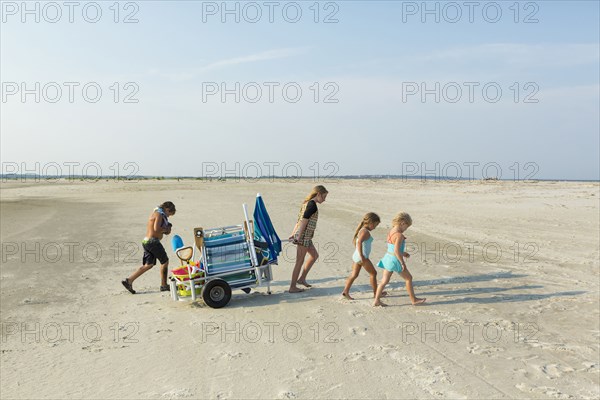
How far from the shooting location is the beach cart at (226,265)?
7961 mm

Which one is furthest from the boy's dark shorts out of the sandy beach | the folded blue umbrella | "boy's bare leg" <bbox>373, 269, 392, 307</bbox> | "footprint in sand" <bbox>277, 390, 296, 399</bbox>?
"footprint in sand" <bbox>277, 390, 296, 399</bbox>

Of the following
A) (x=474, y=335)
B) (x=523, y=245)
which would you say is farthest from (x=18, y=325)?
(x=523, y=245)

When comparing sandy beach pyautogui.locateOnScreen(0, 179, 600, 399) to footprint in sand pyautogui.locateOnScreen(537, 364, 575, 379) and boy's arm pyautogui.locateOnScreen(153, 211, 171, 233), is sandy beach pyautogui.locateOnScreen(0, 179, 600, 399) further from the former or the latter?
boy's arm pyautogui.locateOnScreen(153, 211, 171, 233)

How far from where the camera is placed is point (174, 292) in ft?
26.7

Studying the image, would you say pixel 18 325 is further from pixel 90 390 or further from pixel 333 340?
pixel 333 340

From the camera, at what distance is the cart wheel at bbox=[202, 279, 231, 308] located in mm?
7883

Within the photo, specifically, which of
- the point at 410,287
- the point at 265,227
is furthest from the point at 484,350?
the point at 265,227

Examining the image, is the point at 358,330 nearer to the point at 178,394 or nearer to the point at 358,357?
the point at 358,357

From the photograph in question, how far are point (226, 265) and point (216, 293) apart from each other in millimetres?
503

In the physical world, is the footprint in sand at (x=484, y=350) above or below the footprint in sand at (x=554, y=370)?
above

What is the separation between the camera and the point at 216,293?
797 centimetres

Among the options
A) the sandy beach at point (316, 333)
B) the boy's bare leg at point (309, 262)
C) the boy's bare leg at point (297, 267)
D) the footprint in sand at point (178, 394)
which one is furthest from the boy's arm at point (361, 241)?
the footprint in sand at point (178, 394)

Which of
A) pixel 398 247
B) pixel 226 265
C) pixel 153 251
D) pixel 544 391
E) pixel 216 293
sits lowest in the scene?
pixel 544 391

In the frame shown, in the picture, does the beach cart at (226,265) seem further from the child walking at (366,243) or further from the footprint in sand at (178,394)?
the footprint in sand at (178,394)
